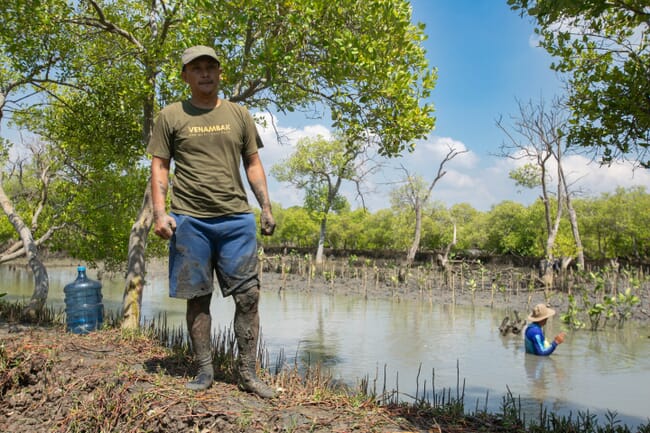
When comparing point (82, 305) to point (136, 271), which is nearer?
point (82, 305)

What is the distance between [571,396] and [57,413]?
20.7ft

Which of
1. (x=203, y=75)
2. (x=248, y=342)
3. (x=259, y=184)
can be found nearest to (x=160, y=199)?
(x=259, y=184)

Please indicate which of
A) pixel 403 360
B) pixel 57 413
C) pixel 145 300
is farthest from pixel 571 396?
pixel 145 300

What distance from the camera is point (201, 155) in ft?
11.5

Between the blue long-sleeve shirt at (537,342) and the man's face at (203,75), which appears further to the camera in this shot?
the blue long-sleeve shirt at (537,342)

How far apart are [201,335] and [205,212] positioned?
82 cm

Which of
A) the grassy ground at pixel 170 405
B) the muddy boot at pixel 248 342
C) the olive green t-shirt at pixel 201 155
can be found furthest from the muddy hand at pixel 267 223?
the grassy ground at pixel 170 405

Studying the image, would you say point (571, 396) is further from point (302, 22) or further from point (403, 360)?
point (302, 22)

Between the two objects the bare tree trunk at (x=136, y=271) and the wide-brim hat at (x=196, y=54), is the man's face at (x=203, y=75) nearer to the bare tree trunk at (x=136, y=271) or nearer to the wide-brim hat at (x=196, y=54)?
the wide-brim hat at (x=196, y=54)

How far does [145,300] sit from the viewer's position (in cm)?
1814

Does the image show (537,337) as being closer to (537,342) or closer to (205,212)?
(537,342)

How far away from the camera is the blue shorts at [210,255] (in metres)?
3.41

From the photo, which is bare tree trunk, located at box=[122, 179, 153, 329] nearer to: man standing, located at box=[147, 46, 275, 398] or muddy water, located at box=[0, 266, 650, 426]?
muddy water, located at box=[0, 266, 650, 426]

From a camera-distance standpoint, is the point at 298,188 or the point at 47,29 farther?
the point at 298,188
